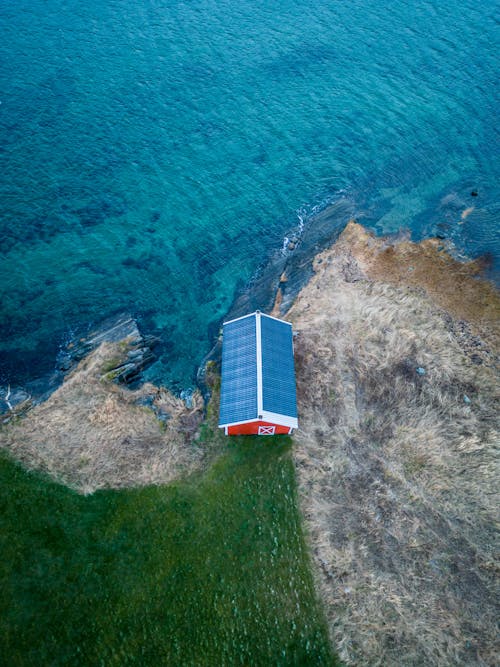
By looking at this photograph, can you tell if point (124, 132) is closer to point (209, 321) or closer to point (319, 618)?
point (209, 321)

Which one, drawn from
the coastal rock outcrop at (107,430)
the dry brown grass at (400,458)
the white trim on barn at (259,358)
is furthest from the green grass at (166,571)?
the white trim on barn at (259,358)

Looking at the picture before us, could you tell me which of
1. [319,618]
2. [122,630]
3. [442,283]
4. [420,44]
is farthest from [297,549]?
[420,44]

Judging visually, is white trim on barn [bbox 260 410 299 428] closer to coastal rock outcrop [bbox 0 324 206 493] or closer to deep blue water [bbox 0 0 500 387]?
coastal rock outcrop [bbox 0 324 206 493]

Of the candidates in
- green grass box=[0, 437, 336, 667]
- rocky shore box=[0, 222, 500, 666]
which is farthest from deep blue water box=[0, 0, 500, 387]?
green grass box=[0, 437, 336, 667]

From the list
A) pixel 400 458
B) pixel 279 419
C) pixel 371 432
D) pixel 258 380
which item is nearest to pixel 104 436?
pixel 258 380

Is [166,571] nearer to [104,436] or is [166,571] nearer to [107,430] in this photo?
[104,436]

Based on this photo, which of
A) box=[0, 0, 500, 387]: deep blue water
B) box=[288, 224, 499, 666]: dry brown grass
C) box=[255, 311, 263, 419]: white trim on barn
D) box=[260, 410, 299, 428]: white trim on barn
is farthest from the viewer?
box=[0, 0, 500, 387]: deep blue water

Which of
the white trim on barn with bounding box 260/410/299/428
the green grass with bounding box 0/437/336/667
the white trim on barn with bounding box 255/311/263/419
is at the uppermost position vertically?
the white trim on barn with bounding box 255/311/263/419
